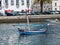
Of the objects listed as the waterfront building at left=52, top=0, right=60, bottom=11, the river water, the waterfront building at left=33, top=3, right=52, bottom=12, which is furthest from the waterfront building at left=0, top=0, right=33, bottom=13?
the river water

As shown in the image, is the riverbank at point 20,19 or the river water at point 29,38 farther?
the riverbank at point 20,19

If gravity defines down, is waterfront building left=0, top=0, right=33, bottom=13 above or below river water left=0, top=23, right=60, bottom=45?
above

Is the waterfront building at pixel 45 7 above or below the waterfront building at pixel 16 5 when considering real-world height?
below

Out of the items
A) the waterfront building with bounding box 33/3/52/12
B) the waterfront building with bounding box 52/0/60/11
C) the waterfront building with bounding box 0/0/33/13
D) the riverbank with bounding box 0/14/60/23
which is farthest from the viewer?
the waterfront building with bounding box 52/0/60/11

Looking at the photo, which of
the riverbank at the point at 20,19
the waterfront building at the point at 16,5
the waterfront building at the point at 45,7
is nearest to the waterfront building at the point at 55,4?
the waterfront building at the point at 45,7

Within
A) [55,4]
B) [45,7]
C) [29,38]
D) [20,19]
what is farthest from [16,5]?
[29,38]

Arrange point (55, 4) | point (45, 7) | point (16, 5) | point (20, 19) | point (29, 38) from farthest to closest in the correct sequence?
point (55, 4) → point (45, 7) → point (16, 5) → point (20, 19) → point (29, 38)

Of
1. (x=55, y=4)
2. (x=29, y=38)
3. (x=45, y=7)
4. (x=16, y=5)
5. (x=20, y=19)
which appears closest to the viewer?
(x=29, y=38)

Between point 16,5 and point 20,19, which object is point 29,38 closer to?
point 20,19

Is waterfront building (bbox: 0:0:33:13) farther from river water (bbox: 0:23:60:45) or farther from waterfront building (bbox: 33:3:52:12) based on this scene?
river water (bbox: 0:23:60:45)

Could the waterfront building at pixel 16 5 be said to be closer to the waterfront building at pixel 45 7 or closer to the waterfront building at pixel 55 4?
the waterfront building at pixel 45 7

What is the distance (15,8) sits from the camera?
13500 centimetres

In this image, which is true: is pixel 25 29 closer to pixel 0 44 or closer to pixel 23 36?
pixel 23 36

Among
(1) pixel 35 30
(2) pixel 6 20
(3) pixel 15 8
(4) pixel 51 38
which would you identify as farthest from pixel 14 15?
(4) pixel 51 38
